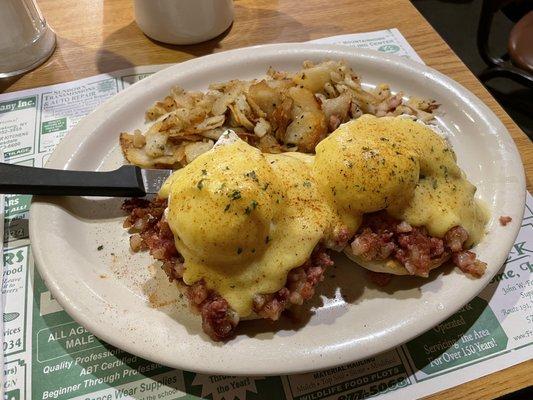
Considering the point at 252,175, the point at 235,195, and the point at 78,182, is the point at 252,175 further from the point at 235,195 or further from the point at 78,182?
the point at 78,182

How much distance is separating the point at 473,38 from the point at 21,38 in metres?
2.74

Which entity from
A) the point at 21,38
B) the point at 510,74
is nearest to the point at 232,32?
the point at 21,38

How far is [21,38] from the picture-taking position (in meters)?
1.81

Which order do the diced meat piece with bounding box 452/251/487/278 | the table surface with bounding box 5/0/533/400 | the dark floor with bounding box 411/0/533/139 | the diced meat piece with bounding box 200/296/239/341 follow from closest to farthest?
1. the diced meat piece with bounding box 200/296/239/341
2. the diced meat piece with bounding box 452/251/487/278
3. the table surface with bounding box 5/0/533/400
4. the dark floor with bounding box 411/0/533/139

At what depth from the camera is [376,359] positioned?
1104 mm

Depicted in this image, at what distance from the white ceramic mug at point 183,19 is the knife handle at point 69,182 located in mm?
809

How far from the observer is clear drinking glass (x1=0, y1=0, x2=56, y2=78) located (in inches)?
67.8

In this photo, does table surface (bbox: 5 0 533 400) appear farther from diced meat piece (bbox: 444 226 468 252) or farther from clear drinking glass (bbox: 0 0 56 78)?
diced meat piece (bbox: 444 226 468 252)

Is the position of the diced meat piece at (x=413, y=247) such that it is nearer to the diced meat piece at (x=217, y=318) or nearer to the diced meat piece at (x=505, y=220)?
the diced meat piece at (x=505, y=220)

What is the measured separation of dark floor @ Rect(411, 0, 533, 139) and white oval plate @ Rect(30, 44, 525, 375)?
4.70 feet

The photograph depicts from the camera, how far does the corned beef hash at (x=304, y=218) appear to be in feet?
3.28

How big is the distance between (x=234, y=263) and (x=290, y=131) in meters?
0.51

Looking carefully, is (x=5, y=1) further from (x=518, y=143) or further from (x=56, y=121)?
(x=518, y=143)

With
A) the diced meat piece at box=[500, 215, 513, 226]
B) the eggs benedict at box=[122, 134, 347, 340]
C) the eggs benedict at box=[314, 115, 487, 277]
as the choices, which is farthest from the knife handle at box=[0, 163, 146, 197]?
the diced meat piece at box=[500, 215, 513, 226]
